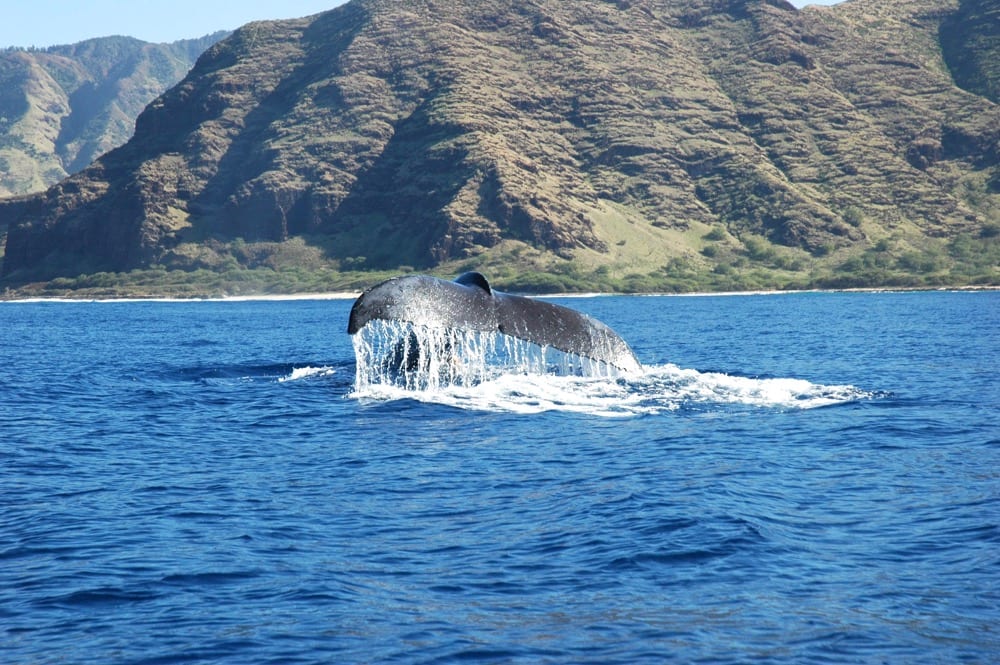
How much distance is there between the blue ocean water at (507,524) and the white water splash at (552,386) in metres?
0.16

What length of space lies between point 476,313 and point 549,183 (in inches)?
6022

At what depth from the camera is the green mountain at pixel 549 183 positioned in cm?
15738

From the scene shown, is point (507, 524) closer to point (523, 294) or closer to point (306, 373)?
point (306, 373)

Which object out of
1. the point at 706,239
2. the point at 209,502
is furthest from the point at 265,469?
the point at 706,239

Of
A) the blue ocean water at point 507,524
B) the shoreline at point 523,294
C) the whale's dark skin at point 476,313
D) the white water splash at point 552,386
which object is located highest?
the whale's dark skin at point 476,313

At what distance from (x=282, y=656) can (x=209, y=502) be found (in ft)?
18.4

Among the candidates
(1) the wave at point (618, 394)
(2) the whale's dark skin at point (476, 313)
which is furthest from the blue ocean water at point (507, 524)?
(2) the whale's dark skin at point (476, 313)

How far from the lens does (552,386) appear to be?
25578 millimetres

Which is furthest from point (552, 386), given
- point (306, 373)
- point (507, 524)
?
point (507, 524)

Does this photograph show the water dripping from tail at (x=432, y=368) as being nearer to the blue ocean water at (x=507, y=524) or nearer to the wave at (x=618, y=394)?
the wave at (x=618, y=394)

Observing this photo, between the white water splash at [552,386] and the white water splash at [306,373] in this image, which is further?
Result: the white water splash at [306,373]

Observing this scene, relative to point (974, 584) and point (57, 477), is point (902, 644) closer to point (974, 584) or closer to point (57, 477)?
point (974, 584)

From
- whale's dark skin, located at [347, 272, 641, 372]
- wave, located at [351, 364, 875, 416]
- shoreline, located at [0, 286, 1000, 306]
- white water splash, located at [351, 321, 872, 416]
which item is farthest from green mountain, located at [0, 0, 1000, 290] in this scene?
whale's dark skin, located at [347, 272, 641, 372]

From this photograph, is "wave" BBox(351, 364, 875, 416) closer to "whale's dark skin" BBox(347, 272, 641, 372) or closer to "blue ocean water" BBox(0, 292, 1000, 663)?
"blue ocean water" BBox(0, 292, 1000, 663)
